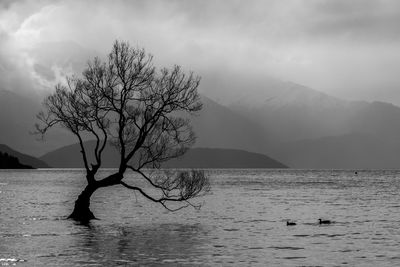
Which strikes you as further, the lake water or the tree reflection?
the tree reflection

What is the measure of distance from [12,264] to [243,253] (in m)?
13.5

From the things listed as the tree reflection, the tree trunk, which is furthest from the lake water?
the tree trunk

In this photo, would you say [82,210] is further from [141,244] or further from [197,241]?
[197,241]

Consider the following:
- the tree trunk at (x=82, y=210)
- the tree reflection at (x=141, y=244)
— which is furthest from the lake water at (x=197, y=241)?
the tree trunk at (x=82, y=210)

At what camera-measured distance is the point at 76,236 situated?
44.2 metres

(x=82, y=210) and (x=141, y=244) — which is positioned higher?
(x=82, y=210)

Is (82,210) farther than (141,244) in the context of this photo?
Yes

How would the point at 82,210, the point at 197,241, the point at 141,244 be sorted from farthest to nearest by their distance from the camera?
the point at 82,210 < the point at 197,241 < the point at 141,244

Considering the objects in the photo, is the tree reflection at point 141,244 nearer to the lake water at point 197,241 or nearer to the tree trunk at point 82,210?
the lake water at point 197,241

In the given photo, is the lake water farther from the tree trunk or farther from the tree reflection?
the tree trunk

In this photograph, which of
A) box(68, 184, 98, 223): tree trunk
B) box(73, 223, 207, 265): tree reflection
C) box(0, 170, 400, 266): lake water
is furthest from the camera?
box(68, 184, 98, 223): tree trunk

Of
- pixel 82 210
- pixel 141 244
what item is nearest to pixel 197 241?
pixel 141 244

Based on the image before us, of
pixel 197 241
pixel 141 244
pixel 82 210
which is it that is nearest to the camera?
pixel 141 244

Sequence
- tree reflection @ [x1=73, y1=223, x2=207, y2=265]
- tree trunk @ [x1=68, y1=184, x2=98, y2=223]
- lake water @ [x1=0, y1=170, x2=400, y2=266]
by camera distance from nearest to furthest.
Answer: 1. lake water @ [x1=0, y1=170, x2=400, y2=266]
2. tree reflection @ [x1=73, y1=223, x2=207, y2=265]
3. tree trunk @ [x1=68, y1=184, x2=98, y2=223]
